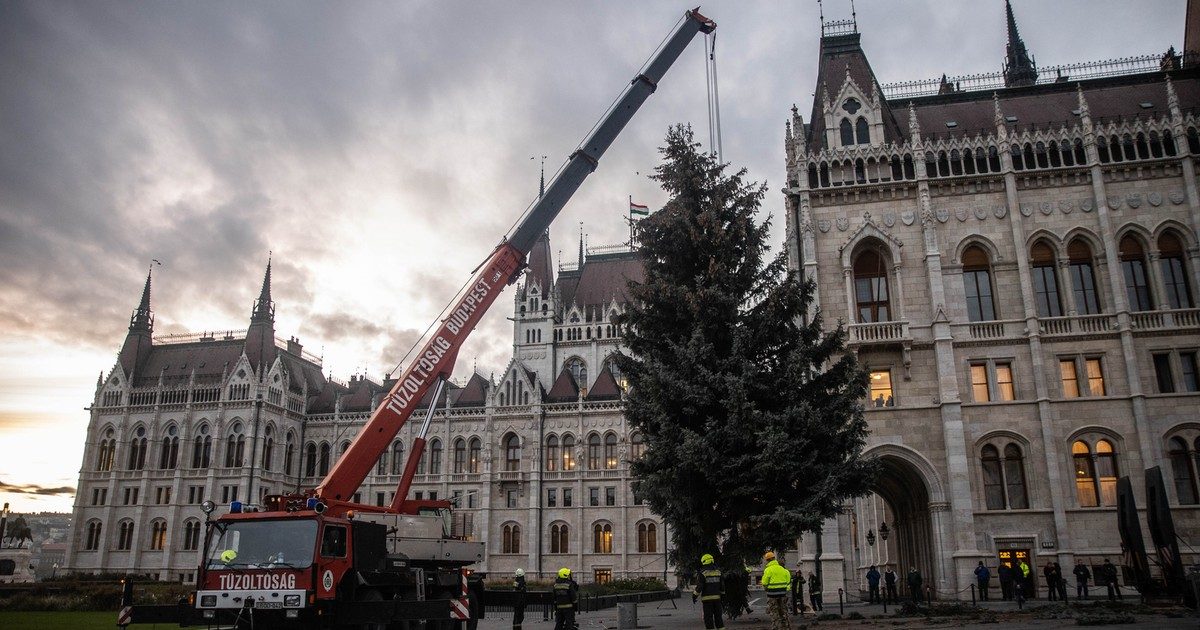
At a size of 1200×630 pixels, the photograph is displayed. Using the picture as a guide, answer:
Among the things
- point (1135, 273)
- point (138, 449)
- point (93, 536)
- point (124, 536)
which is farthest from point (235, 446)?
point (1135, 273)

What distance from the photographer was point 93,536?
64.9 m

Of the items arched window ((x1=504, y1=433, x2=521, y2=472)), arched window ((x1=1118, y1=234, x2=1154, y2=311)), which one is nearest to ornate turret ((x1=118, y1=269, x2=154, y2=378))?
arched window ((x1=504, y1=433, x2=521, y2=472))

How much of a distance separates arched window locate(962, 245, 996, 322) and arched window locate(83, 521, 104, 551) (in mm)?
67429

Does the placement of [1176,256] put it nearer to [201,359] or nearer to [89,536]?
[201,359]

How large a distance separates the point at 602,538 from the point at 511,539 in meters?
6.98

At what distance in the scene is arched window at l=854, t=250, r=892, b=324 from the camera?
28984 mm

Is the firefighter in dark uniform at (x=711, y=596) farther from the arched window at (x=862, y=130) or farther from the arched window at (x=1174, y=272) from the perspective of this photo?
the arched window at (x=1174, y=272)

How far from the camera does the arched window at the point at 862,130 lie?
30.9 m

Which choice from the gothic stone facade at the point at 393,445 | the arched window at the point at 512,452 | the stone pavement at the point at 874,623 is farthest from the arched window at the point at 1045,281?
the arched window at the point at 512,452

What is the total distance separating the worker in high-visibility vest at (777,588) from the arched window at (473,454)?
49.7 m

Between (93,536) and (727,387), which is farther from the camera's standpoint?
(93,536)

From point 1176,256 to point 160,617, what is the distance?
108 feet

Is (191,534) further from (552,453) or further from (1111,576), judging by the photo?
(1111,576)

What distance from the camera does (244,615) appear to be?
39.4 feet
